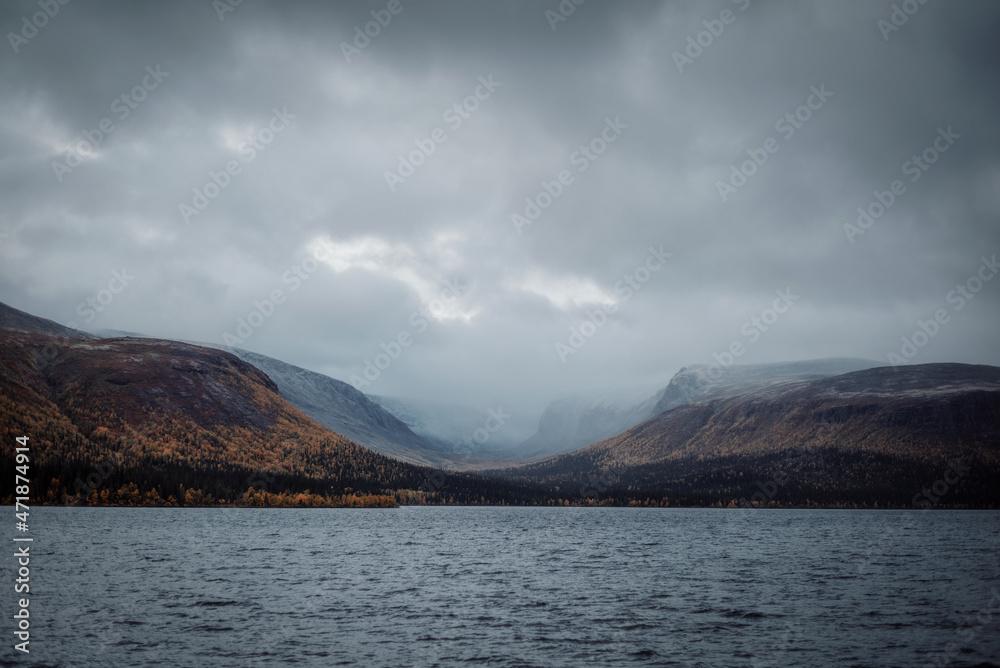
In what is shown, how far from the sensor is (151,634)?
126 feet

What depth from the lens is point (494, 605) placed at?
51.6 meters

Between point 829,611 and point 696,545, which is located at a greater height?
point 829,611

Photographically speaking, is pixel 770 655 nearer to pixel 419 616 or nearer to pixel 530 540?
pixel 419 616

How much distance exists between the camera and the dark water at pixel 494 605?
35.7 meters

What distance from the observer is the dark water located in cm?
3569

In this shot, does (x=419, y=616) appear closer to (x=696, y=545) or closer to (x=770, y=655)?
(x=770, y=655)

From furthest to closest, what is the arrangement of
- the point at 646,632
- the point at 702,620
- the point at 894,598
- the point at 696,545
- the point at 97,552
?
the point at 696,545
the point at 97,552
the point at 894,598
the point at 702,620
the point at 646,632

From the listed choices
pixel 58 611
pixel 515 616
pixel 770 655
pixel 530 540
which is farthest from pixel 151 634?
pixel 530 540

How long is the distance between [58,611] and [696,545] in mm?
98922

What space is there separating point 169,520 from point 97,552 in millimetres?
67948

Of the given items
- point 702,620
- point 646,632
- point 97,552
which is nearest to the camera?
point 646,632

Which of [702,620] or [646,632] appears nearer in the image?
[646,632]

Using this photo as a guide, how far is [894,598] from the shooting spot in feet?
182

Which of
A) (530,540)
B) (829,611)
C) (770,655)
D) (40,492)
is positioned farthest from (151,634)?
(40,492)
